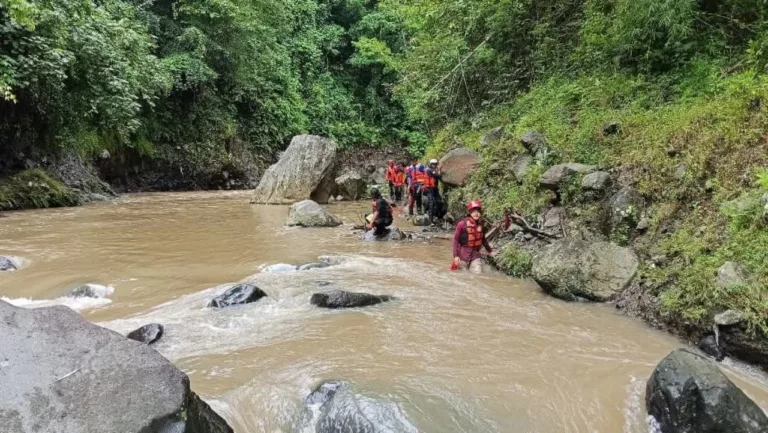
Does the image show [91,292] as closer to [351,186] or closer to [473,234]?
[473,234]

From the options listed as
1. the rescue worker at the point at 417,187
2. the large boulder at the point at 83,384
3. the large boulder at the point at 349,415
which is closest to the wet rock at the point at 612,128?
the rescue worker at the point at 417,187

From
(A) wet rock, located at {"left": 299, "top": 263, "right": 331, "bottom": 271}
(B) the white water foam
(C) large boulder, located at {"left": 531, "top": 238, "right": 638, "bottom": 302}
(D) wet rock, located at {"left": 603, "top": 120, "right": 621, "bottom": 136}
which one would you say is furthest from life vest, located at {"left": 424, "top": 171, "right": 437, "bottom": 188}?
(B) the white water foam

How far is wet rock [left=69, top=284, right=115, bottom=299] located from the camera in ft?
20.7

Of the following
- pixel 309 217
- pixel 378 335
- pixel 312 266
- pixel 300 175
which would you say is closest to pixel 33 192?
pixel 300 175

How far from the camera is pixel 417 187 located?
45.4 feet

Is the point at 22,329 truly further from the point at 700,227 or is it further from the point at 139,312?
the point at 700,227

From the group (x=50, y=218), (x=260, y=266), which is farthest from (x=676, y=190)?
→ (x=50, y=218)

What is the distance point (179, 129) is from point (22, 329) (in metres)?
21.1

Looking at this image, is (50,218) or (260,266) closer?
(260,266)

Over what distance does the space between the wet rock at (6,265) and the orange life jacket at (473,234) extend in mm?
6692

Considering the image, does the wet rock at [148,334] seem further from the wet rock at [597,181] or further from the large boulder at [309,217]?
the large boulder at [309,217]

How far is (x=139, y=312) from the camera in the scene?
574 centimetres

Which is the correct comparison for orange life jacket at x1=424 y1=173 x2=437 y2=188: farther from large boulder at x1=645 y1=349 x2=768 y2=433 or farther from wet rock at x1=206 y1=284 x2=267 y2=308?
large boulder at x1=645 y1=349 x2=768 y2=433

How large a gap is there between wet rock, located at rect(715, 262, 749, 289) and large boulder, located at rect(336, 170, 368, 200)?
1653 cm
